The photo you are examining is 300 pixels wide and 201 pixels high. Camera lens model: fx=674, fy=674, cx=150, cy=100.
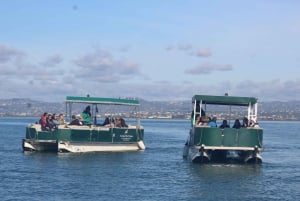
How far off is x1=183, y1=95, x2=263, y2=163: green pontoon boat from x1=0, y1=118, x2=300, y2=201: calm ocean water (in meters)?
0.99

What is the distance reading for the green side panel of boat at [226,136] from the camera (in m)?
42.2

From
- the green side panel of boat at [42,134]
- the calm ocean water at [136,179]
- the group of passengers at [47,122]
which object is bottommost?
the calm ocean water at [136,179]

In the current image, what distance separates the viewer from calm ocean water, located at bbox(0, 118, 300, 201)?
3095 cm

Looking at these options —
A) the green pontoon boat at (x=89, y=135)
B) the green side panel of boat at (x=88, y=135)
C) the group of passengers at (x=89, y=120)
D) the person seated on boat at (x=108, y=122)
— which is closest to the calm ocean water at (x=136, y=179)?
the green pontoon boat at (x=89, y=135)

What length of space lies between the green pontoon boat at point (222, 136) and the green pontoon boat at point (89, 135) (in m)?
7.83

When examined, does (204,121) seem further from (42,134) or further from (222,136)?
(42,134)

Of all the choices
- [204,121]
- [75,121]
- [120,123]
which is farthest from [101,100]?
[204,121]

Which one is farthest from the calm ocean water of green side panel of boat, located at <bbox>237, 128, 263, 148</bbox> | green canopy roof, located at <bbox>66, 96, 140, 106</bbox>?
green canopy roof, located at <bbox>66, 96, 140, 106</bbox>

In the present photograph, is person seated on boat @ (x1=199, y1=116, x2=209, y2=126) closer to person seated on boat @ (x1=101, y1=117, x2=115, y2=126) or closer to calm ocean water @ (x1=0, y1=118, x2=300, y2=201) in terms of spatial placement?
calm ocean water @ (x1=0, y1=118, x2=300, y2=201)

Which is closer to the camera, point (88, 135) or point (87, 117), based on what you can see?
point (88, 135)

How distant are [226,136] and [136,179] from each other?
8085mm

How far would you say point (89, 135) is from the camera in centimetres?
5144

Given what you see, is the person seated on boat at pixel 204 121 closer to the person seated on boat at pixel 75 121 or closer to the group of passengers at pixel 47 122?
the person seated on boat at pixel 75 121

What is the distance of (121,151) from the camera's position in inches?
2095
